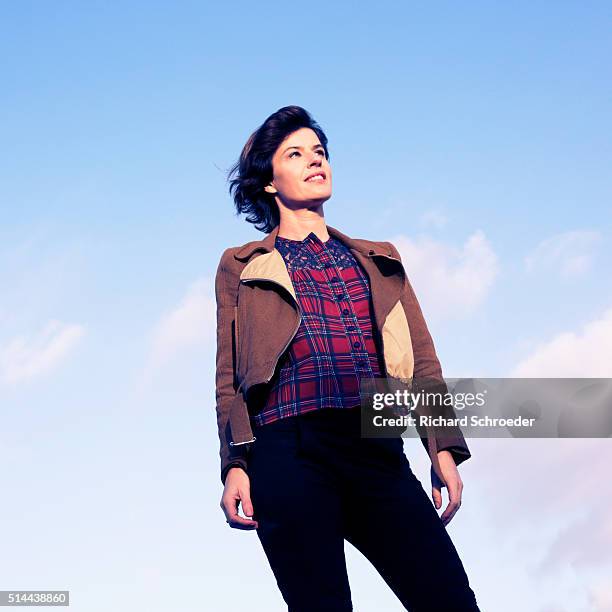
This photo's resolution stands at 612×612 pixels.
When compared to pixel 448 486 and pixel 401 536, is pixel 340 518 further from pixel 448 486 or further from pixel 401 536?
pixel 448 486

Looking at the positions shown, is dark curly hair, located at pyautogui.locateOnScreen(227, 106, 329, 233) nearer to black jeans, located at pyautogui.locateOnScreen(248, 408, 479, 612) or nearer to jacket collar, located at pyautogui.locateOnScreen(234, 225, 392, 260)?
Answer: jacket collar, located at pyautogui.locateOnScreen(234, 225, 392, 260)

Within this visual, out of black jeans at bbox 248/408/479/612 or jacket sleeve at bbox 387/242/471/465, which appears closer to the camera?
black jeans at bbox 248/408/479/612

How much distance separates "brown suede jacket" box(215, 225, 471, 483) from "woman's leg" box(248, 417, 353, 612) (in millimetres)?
268

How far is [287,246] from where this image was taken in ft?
15.4

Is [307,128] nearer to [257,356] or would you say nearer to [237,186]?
[237,186]

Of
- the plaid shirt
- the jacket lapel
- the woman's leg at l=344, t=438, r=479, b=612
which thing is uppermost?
the jacket lapel

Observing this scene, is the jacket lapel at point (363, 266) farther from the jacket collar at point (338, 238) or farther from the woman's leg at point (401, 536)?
the woman's leg at point (401, 536)

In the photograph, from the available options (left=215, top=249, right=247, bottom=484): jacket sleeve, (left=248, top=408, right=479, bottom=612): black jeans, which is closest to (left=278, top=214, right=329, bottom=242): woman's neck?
(left=215, top=249, right=247, bottom=484): jacket sleeve

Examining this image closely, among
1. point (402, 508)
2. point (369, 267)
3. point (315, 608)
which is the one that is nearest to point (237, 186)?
point (369, 267)

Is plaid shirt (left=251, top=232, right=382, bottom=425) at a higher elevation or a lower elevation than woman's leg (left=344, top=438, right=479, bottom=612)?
higher

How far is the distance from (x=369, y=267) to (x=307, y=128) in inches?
40.7

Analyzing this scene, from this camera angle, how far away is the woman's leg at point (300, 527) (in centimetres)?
367

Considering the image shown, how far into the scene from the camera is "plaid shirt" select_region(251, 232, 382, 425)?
4004mm

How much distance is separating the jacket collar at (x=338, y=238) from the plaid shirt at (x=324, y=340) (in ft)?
0.32
